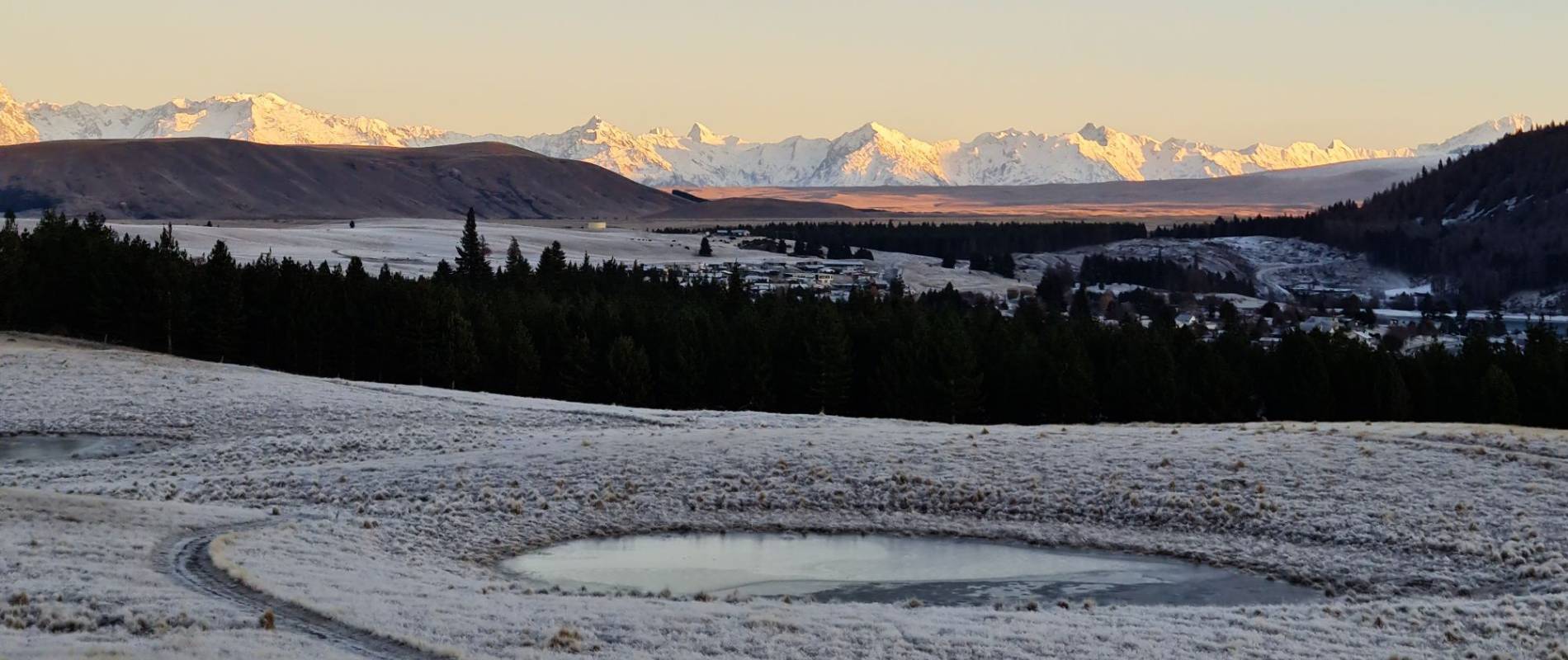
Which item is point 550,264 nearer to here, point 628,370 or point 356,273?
point 356,273

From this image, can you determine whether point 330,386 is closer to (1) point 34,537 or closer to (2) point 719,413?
(2) point 719,413

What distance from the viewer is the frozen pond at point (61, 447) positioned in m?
50.9

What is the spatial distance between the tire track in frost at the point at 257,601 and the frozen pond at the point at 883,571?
271 inches

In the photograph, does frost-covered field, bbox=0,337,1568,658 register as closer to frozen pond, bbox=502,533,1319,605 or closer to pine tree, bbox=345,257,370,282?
frozen pond, bbox=502,533,1319,605

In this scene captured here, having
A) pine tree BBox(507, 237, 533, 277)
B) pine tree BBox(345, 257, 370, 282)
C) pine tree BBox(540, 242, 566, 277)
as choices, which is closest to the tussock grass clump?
pine tree BBox(345, 257, 370, 282)

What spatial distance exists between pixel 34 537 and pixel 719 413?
1449 inches

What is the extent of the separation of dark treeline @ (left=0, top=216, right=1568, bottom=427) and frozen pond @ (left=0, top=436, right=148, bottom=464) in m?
37.2

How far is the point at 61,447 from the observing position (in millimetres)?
53500

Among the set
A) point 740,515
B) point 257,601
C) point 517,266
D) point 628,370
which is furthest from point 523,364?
point 257,601

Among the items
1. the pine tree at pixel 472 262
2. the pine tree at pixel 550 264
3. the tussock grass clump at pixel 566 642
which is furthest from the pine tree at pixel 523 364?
the tussock grass clump at pixel 566 642

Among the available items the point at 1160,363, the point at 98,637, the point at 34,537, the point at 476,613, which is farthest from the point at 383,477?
the point at 1160,363

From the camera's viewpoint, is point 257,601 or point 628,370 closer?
point 257,601

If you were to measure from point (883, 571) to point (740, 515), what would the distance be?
7.25 m

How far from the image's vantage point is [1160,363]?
89.1 metres
